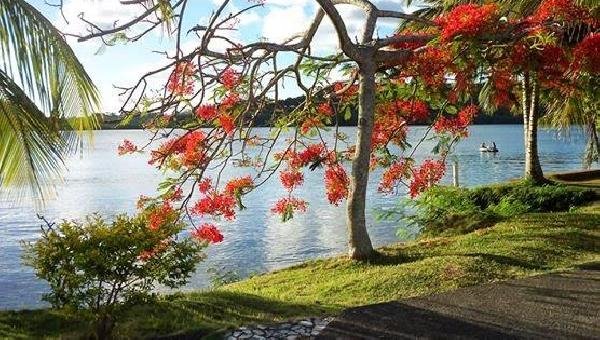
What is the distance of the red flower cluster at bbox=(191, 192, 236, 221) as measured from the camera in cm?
1016

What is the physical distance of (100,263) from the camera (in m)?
6.02

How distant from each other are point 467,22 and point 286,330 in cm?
535

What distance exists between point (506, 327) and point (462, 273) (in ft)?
7.16

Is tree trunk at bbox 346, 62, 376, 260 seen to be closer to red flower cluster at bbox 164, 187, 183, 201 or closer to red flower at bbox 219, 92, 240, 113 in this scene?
red flower at bbox 219, 92, 240, 113

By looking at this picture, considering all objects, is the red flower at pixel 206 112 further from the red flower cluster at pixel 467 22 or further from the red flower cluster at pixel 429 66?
the red flower cluster at pixel 467 22

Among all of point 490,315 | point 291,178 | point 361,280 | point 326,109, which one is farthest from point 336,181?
point 490,315

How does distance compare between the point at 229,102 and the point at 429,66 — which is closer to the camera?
the point at 429,66

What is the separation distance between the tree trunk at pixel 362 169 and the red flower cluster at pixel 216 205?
1.79 meters

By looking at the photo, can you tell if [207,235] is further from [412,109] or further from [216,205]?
[412,109]

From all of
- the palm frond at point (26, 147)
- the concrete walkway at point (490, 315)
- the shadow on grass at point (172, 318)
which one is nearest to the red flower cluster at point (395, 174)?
the concrete walkway at point (490, 315)

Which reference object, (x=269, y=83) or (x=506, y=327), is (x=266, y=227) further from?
(x=506, y=327)

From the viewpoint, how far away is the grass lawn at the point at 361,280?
7094 millimetres

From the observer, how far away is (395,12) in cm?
1117

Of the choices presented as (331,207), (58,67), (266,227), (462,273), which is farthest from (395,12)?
(331,207)
